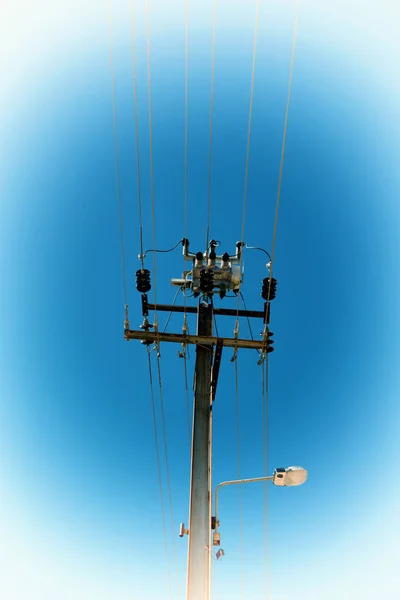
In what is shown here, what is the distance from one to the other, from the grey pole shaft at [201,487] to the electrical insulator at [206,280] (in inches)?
46.5

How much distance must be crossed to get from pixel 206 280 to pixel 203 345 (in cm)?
130

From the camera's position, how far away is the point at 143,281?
26.2 feet

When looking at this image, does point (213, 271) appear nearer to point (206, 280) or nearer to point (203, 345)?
point (206, 280)

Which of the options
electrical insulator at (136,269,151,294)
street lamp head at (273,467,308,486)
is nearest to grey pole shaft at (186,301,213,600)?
street lamp head at (273,467,308,486)

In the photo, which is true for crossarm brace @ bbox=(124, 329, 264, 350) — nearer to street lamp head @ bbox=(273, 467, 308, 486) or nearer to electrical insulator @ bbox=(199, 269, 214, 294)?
electrical insulator @ bbox=(199, 269, 214, 294)

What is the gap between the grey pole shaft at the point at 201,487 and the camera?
18.6 feet

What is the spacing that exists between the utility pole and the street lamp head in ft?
3.83

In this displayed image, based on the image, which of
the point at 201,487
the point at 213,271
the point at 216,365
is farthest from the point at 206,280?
the point at 201,487

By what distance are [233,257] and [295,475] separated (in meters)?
4.48

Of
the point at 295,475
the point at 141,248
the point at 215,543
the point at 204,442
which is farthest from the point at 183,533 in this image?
the point at 141,248

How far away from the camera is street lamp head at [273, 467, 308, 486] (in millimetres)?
5818

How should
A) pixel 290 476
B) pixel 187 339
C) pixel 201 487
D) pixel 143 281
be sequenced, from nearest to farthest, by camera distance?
pixel 290 476, pixel 201 487, pixel 187 339, pixel 143 281

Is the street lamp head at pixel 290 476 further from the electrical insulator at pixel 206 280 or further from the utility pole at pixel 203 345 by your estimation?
the electrical insulator at pixel 206 280

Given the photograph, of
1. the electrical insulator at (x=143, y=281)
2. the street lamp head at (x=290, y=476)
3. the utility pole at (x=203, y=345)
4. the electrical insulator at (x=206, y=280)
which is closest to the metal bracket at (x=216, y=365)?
the utility pole at (x=203, y=345)
